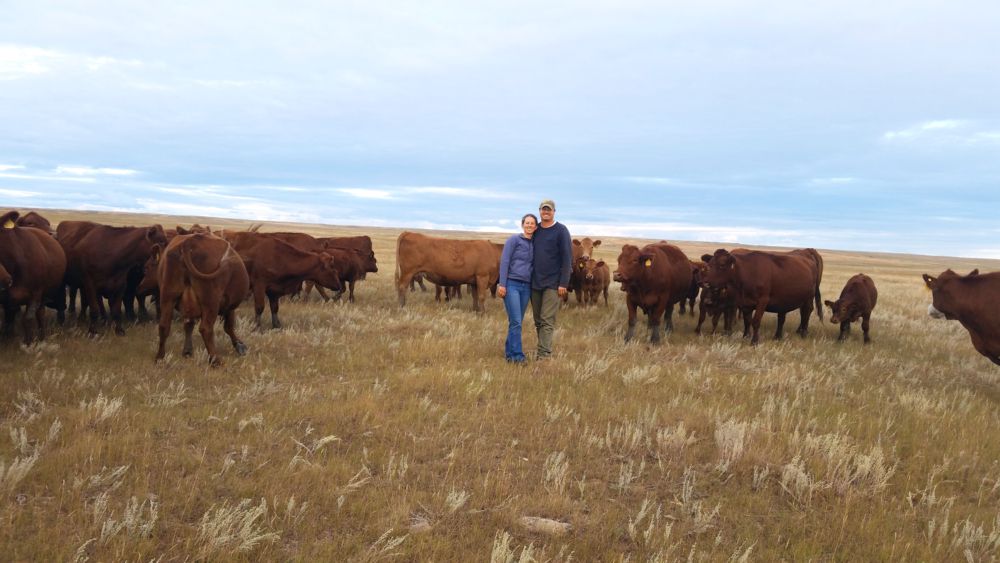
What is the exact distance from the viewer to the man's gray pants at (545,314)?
8891 mm

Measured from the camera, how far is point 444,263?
47.8ft

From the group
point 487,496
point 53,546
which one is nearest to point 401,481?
point 487,496

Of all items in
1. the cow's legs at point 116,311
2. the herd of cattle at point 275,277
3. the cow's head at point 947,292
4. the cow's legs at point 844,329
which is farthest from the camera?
the cow's legs at point 844,329

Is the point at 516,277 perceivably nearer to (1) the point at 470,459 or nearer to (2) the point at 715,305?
(1) the point at 470,459

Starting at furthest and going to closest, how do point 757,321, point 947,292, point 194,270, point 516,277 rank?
point 757,321 → point 947,292 → point 516,277 → point 194,270

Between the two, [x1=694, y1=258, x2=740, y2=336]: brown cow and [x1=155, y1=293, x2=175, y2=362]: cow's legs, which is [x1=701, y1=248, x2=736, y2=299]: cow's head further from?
[x1=155, y1=293, x2=175, y2=362]: cow's legs

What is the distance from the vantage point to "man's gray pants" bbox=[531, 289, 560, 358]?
29.2ft

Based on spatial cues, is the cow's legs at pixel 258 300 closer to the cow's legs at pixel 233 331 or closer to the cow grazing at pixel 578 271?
the cow's legs at pixel 233 331

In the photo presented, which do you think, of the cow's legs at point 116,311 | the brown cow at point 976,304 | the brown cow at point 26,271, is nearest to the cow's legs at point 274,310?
the cow's legs at point 116,311

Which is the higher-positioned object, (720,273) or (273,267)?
(720,273)

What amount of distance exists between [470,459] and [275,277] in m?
7.67

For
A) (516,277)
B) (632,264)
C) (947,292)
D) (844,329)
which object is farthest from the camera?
(844,329)

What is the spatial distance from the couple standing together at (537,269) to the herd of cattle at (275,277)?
7.50 ft

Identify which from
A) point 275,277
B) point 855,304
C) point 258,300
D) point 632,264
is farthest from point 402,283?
point 855,304
